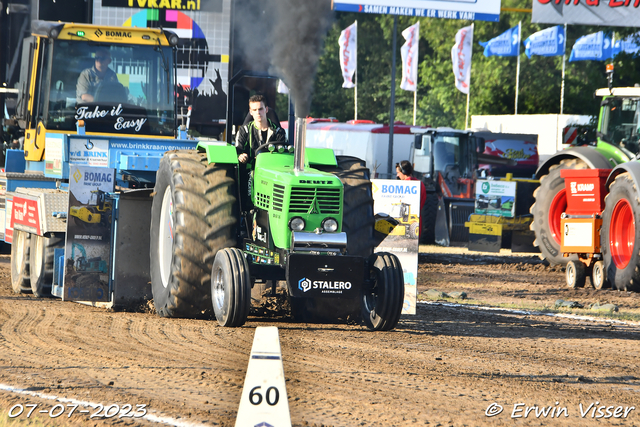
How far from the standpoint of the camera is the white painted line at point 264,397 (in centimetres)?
402

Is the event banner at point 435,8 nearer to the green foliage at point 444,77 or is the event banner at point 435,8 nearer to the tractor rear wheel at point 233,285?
the tractor rear wheel at point 233,285

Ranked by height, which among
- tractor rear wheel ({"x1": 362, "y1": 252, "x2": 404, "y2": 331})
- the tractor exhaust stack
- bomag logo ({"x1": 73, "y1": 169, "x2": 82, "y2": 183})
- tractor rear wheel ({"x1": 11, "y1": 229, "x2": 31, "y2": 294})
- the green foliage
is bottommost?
tractor rear wheel ({"x1": 11, "y1": 229, "x2": 31, "y2": 294})

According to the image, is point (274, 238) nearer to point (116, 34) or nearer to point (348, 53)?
point (116, 34)

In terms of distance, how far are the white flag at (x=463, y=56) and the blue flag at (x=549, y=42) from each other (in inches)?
97.1

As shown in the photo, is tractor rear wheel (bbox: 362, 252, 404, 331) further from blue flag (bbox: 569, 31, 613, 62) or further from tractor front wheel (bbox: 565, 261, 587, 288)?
blue flag (bbox: 569, 31, 613, 62)

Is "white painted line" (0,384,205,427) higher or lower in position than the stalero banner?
lower

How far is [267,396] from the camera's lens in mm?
4051

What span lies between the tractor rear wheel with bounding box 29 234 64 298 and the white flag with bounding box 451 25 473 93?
87.4 ft

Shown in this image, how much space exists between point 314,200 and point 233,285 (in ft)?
3.03

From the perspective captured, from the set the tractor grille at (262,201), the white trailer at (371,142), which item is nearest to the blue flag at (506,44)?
the white trailer at (371,142)

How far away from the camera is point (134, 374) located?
5.92 meters

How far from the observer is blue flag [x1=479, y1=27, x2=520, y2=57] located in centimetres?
3475

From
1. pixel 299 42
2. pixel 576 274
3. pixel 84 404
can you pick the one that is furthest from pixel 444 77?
pixel 84 404

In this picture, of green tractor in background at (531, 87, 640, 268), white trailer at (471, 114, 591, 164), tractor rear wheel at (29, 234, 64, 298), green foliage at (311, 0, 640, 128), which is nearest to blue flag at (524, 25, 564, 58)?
green foliage at (311, 0, 640, 128)
